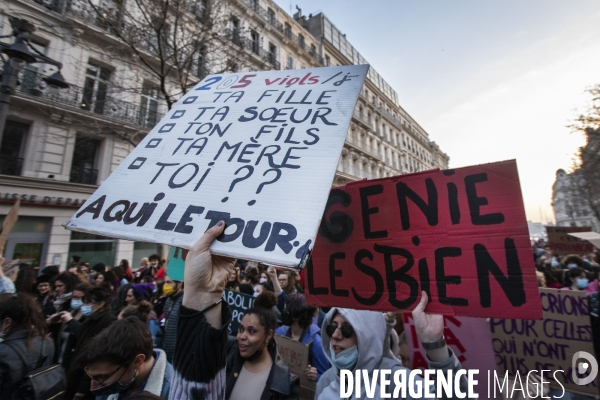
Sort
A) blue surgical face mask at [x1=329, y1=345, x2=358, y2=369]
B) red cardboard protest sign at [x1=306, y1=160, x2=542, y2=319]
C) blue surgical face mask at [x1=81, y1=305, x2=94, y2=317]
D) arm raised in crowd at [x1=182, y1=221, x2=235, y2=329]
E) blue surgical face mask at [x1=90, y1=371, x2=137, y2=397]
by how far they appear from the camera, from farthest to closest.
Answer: blue surgical face mask at [x1=81, y1=305, x2=94, y2=317] < blue surgical face mask at [x1=329, y1=345, x2=358, y2=369] < blue surgical face mask at [x1=90, y1=371, x2=137, y2=397] < red cardboard protest sign at [x1=306, y1=160, x2=542, y2=319] < arm raised in crowd at [x1=182, y1=221, x2=235, y2=329]

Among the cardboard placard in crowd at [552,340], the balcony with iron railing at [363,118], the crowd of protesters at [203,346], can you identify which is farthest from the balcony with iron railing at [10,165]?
the balcony with iron railing at [363,118]

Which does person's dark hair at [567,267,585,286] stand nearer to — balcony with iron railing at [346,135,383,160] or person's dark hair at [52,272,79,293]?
person's dark hair at [52,272,79,293]

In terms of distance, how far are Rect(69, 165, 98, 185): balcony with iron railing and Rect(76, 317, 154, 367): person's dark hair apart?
41.4 feet

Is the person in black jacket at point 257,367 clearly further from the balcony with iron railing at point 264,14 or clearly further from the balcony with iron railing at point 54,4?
the balcony with iron railing at point 264,14

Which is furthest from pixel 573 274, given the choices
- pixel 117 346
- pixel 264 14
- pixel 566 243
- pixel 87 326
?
pixel 264 14

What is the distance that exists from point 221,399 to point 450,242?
133 cm

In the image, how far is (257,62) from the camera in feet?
63.3

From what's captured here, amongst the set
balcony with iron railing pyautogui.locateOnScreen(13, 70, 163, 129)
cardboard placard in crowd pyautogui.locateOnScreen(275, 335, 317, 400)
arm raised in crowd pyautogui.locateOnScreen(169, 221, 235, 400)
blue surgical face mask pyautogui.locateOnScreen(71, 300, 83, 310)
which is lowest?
cardboard placard in crowd pyautogui.locateOnScreen(275, 335, 317, 400)

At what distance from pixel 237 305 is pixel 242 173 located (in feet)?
9.21

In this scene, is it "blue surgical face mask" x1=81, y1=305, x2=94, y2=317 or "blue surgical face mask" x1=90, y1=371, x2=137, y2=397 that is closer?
"blue surgical face mask" x1=90, y1=371, x2=137, y2=397

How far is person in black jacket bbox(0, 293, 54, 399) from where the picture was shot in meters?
2.17

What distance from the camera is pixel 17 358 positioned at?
7.41ft

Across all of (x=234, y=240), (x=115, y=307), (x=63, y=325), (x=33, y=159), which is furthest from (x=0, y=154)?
(x=234, y=240)

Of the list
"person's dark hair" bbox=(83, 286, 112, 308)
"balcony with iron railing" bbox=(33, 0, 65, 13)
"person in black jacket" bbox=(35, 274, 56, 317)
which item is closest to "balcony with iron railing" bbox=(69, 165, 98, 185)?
"balcony with iron railing" bbox=(33, 0, 65, 13)
